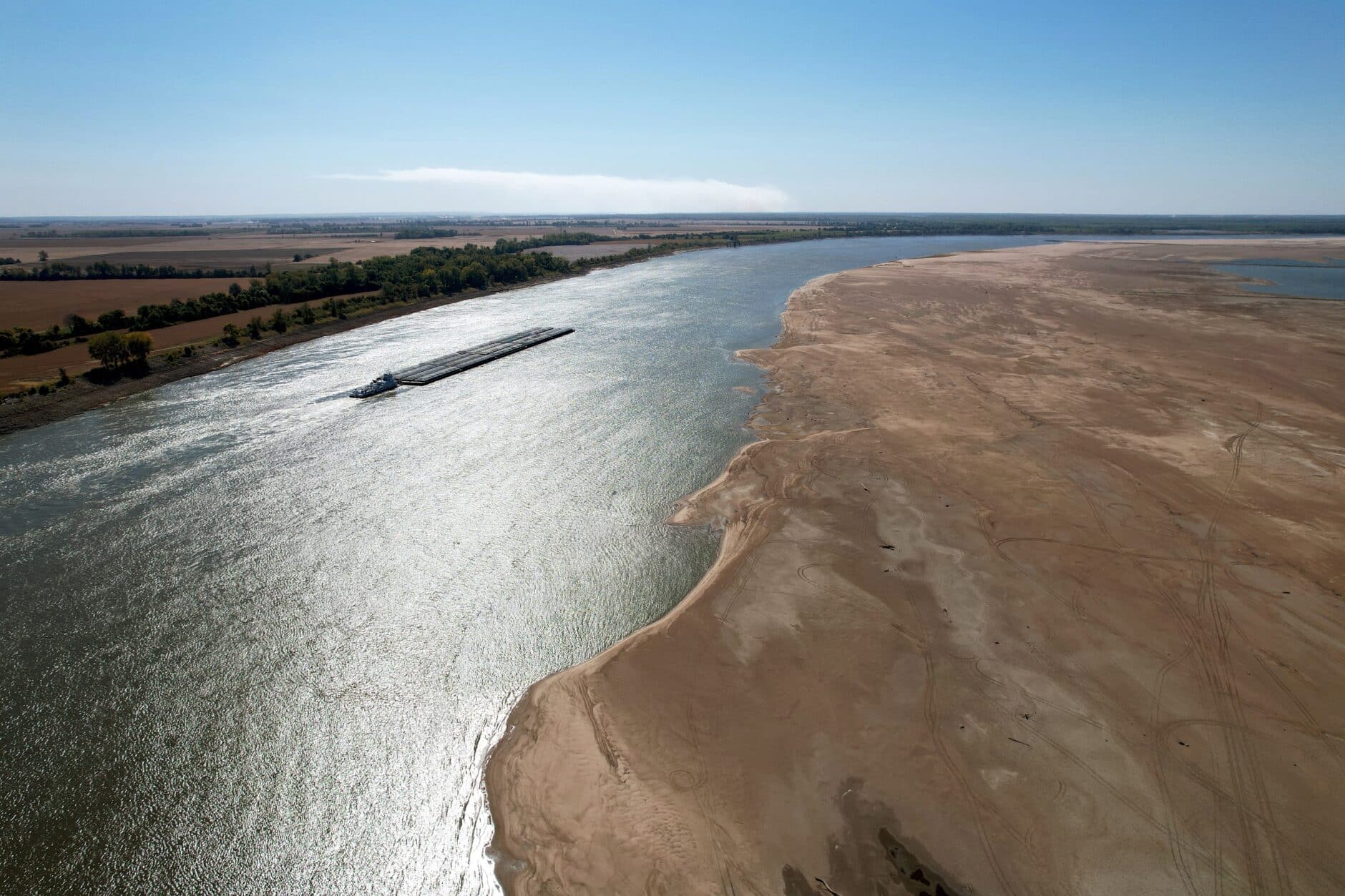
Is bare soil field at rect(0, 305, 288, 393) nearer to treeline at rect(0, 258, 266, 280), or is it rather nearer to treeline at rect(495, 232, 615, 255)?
treeline at rect(0, 258, 266, 280)

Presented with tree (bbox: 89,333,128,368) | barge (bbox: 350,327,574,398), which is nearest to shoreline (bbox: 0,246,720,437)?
tree (bbox: 89,333,128,368)

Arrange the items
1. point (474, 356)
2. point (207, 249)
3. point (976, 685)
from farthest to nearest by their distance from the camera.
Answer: point (207, 249)
point (474, 356)
point (976, 685)

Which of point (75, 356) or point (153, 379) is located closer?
point (153, 379)

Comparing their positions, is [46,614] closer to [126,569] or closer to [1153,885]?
[126,569]

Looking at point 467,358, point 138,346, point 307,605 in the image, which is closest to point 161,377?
point 138,346

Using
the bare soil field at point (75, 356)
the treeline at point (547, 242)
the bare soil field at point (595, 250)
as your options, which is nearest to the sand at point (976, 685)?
the bare soil field at point (75, 356)

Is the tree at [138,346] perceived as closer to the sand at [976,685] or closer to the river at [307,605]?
the river at [307,605]

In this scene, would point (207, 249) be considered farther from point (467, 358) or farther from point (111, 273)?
point (467, 358)
